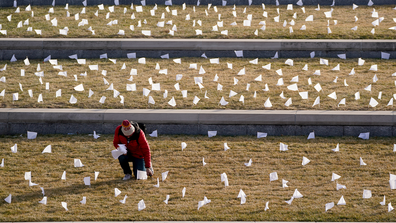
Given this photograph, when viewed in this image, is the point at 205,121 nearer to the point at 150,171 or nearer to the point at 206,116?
the point at 206,116

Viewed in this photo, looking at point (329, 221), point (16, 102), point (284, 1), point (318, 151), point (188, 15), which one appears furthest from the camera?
A: point (284, 1)

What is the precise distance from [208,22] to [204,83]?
3803 millimetres

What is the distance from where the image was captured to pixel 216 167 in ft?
27.6

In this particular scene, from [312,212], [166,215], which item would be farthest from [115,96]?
[312,212]

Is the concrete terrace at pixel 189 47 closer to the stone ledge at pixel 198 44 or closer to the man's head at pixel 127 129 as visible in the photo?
the stone ledge at pixel 198 44

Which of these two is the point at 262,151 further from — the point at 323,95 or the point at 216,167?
the point at 323,95

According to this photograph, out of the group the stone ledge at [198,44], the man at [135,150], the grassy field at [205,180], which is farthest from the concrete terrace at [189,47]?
the man at [135,150]

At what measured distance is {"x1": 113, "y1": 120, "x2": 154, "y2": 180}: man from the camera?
7820mm

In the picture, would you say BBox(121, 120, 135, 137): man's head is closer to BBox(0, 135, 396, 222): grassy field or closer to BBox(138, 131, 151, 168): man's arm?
BBox(138, 131, 151, 168): man's arm

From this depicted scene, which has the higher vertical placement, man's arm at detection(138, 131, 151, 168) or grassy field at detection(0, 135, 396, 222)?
man's arm at detection(138, 131, 151, 168)

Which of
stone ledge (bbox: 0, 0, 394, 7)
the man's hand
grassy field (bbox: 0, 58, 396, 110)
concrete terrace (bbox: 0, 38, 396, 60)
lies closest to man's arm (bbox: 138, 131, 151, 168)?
the man's hand

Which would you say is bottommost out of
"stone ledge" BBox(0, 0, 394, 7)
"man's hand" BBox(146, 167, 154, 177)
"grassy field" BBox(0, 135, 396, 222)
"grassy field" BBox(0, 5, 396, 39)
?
"grassy field" BBox(0, 135, 396, 222)

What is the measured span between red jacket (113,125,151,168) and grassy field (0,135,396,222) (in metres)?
0.39

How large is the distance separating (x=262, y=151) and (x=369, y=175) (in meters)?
1.79
